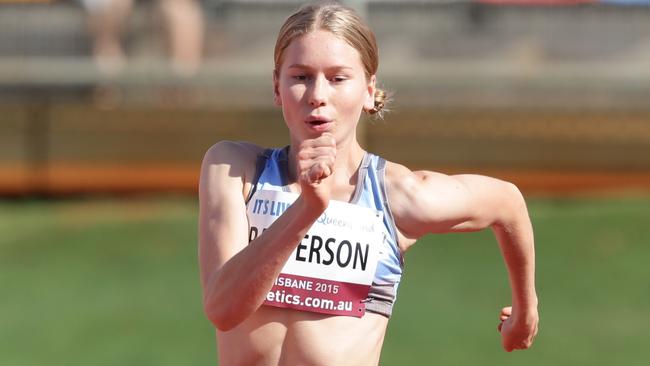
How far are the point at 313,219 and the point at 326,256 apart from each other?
43 cm

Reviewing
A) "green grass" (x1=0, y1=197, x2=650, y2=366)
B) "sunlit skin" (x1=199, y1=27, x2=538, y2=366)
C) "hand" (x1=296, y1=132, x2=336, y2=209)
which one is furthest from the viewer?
"green grass" (x1=0, y1=197, x2=650, y2=366)

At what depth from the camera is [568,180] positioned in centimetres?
1423

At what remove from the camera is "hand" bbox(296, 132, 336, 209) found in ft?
11.9

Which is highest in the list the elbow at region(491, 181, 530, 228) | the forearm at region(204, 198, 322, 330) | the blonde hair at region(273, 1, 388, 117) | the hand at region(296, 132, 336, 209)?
the blonde hair at region(273, 1, 388, 117)

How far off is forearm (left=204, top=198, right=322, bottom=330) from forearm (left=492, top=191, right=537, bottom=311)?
2.95ft

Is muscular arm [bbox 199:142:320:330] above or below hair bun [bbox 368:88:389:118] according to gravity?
below

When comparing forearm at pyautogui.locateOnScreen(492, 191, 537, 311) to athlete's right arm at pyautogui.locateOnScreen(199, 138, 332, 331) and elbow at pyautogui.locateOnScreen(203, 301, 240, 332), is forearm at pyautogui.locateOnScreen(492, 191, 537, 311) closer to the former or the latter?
athlete's right arm at pyautogui.locateOnScreen(199, 138, 332, 331)

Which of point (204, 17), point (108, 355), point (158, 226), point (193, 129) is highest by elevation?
point (204, 17)

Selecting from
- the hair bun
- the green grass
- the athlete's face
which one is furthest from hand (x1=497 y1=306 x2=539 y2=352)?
the green grass

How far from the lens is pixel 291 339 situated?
164 inches

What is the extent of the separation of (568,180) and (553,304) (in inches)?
64.4

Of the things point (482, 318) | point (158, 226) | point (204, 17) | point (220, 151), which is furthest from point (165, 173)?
point (220, 151)

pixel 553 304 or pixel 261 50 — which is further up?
pixel 261 50

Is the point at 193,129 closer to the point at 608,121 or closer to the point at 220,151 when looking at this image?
the point at 608,121
